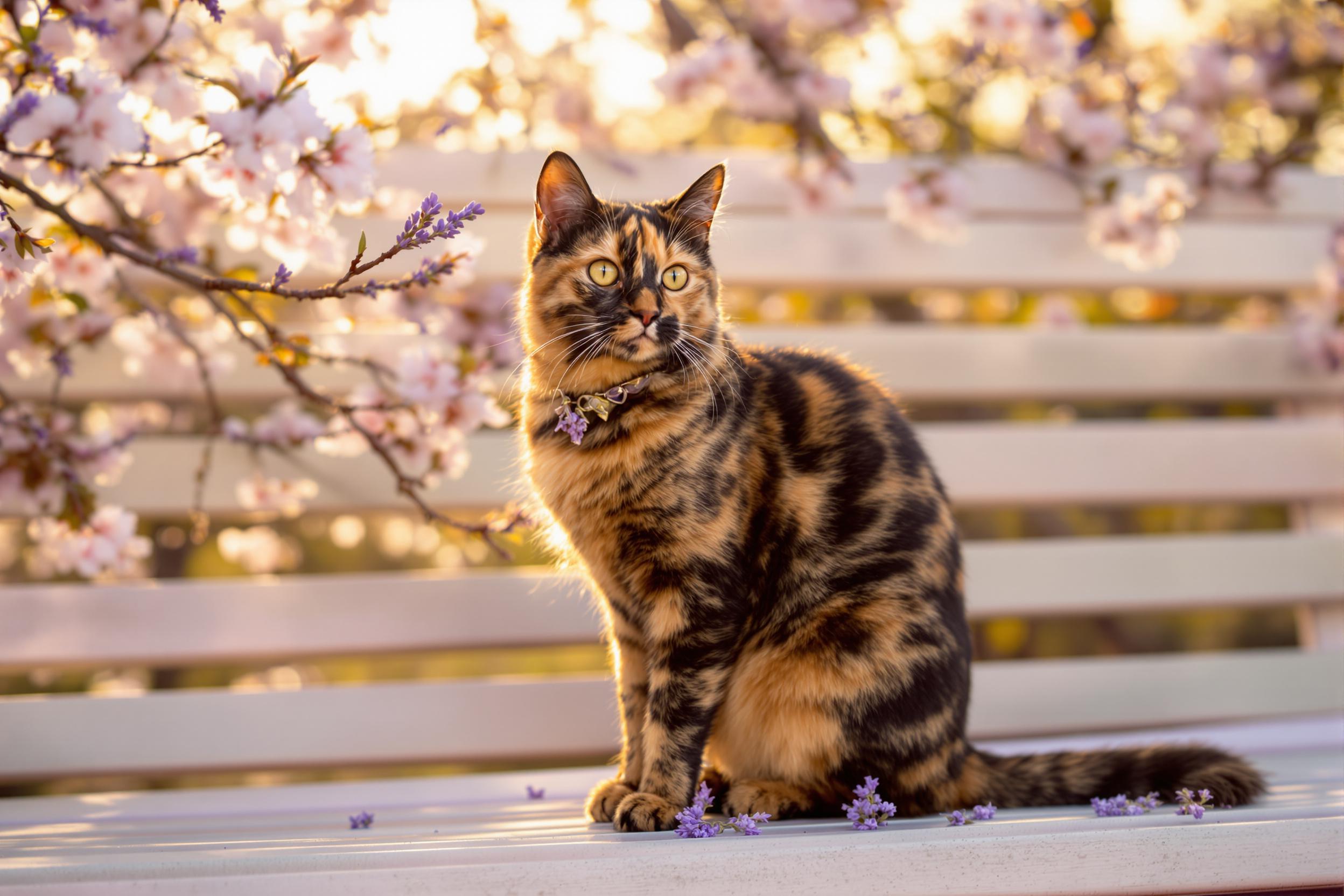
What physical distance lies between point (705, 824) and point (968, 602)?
127cm

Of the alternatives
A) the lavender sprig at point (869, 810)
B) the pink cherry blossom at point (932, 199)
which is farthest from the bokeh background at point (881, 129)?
the lavender sprig at point (869, 810)

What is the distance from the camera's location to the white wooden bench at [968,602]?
1.15 meters

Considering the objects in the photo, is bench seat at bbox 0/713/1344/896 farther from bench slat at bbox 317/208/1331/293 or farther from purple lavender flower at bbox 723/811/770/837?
bench slat at bbox 317/208/1331/293

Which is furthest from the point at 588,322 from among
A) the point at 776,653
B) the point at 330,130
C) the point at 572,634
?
the point at 572,634

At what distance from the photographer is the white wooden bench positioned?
3.77ft

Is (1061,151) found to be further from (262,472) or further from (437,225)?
(262,472)

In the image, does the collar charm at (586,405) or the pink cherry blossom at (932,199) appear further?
the pink cherry blossom at (932,199)

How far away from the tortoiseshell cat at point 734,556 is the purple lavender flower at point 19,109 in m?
0.65

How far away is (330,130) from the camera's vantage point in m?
1.30

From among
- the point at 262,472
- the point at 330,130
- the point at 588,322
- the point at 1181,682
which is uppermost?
the point at 330,130

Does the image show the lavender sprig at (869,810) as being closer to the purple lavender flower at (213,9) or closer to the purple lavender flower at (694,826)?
the purple lavender flower at (694,826)

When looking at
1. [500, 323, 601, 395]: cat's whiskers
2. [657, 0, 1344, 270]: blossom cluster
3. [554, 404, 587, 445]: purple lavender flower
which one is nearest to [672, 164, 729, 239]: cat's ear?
[500, 323, 601, 395]: cat's whiskers

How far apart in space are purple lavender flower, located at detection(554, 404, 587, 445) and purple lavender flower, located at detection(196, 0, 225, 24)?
26.2 inches

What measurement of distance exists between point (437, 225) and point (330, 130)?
0.30 meters
